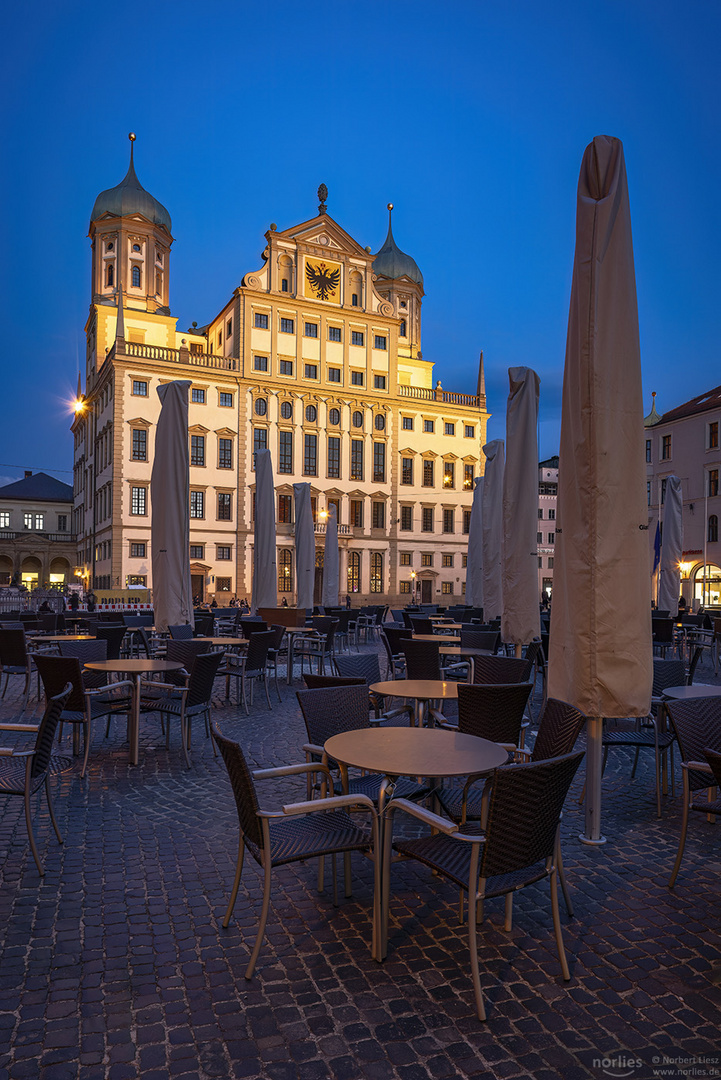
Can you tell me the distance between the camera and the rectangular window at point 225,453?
40.2 meters

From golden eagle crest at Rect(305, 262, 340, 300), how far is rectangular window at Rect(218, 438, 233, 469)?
10.9 metres

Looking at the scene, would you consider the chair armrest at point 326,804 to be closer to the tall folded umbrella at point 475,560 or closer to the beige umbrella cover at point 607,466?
the beige umbrella cover at point 607,466

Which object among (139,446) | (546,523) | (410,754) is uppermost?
(139,446)

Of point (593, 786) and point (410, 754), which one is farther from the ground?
point (410, 754)

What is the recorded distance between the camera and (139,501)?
3800cm

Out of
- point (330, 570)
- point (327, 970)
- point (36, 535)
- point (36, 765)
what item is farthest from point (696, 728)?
Result: point (36, 535)

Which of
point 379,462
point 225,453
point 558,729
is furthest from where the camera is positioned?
point 379,462

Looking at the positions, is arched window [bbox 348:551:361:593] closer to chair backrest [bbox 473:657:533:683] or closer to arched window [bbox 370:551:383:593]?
arched window [bbox 370:551:383:593]

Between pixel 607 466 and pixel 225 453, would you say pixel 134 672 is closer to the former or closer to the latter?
pixel 607 466

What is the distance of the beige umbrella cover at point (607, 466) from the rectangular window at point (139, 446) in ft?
119

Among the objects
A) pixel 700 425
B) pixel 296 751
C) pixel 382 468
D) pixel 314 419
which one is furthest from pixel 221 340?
pixel 296 751

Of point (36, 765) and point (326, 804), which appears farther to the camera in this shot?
point (36, 765)

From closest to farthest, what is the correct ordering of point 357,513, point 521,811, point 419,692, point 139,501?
point 521,811 < point 419,692 < point 139,501 < point 357,513

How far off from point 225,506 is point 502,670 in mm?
35216
